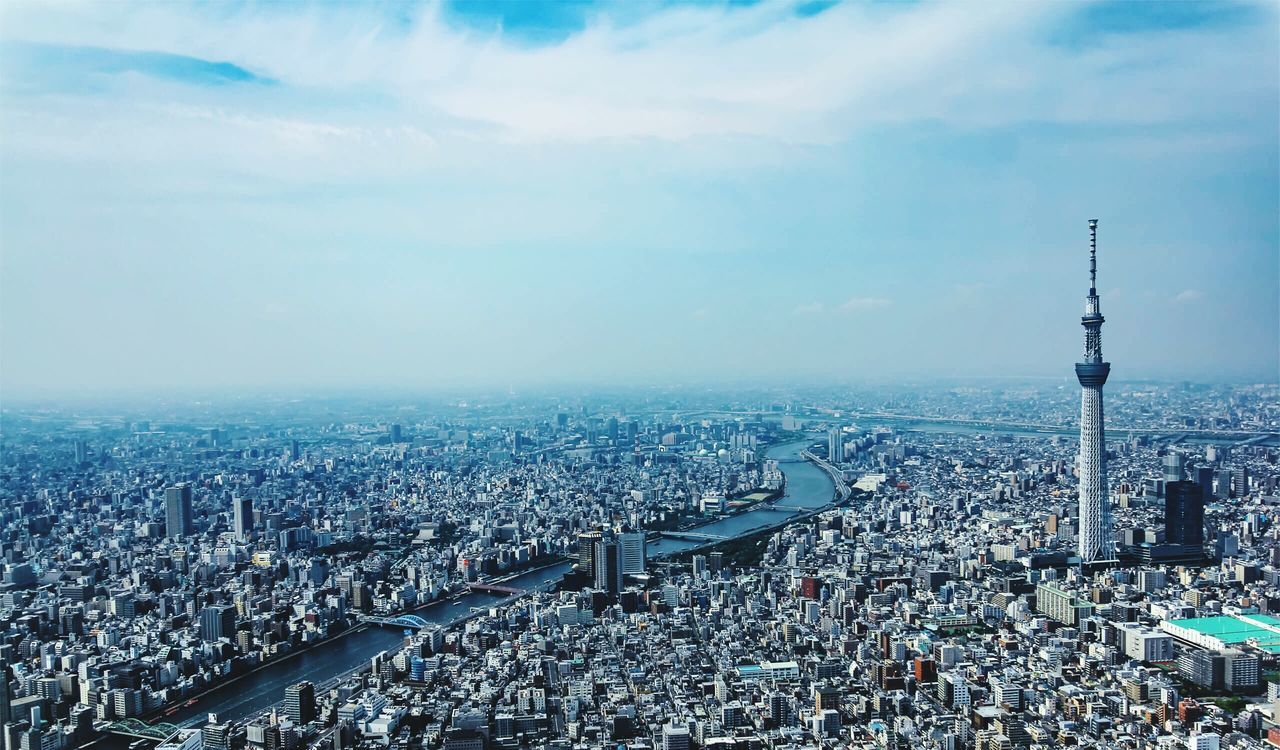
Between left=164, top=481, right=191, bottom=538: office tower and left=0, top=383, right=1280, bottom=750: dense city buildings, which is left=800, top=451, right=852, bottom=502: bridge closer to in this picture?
left=0, top=383, right=1280, bottom=750: dense city buildings

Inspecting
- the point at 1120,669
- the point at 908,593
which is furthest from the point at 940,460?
the point at 1120,669

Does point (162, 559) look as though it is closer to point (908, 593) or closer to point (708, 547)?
point (708, 547)

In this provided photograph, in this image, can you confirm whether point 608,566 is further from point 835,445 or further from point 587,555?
point 835,445

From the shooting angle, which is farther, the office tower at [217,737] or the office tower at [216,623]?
the office tower at [216,623]

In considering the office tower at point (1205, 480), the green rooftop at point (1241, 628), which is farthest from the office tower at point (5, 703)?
the office tower at point (1205, 480)

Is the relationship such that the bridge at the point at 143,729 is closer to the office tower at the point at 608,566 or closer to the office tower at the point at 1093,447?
the office tower at the point at 608,566
